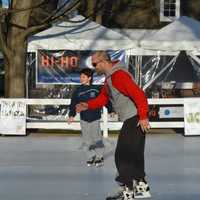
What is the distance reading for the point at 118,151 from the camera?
26.5ft

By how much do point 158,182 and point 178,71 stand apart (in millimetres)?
11928

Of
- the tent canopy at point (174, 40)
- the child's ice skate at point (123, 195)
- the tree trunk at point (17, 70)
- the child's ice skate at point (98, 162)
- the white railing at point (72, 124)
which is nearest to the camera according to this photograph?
the child's ice skate at point (123, 195)

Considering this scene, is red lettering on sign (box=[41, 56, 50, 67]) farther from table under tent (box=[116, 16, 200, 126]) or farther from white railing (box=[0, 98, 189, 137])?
white railing (box=[0, 98, 189, 137])

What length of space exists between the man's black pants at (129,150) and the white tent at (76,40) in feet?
35.3

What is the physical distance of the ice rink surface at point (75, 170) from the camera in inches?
349

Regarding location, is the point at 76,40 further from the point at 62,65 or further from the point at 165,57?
the point at 165,57

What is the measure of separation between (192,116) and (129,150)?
847cm

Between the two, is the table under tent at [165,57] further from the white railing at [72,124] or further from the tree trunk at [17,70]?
the tree trunk at [17,70]

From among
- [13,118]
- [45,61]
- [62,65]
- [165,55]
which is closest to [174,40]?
[165,55]

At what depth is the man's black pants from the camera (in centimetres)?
801

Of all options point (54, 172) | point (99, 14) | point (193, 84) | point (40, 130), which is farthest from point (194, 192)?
point (99, 14)

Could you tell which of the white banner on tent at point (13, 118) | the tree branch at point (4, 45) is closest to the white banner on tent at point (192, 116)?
the white banner on tent at point (13, 118)

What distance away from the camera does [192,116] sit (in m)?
16.3

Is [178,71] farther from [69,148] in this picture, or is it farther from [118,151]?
[118,151]
